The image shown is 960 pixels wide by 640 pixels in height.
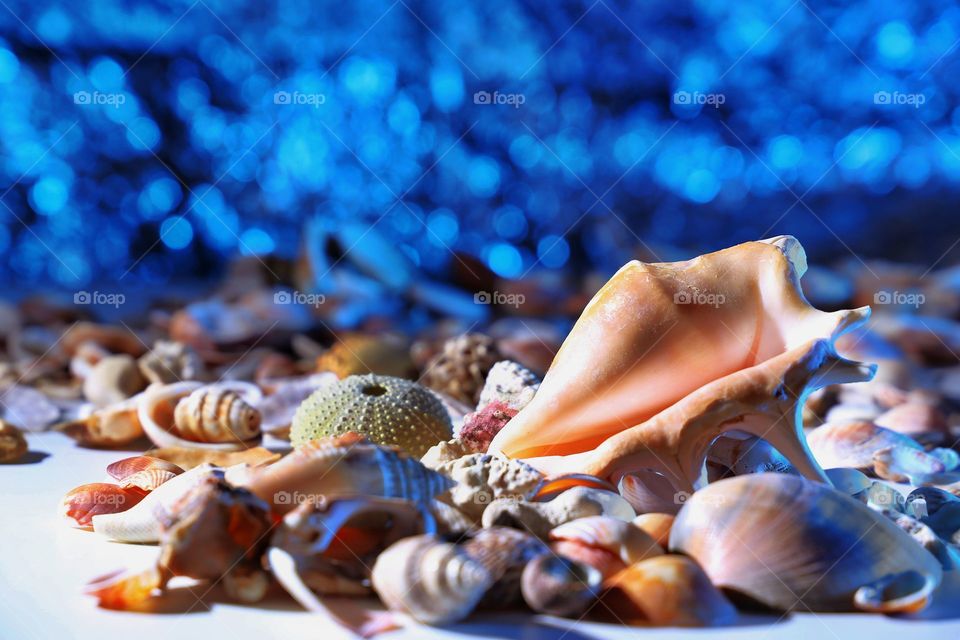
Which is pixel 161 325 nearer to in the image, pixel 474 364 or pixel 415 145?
pixel 474 364

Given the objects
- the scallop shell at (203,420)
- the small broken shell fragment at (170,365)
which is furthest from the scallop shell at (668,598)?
the small broken shell fragment at (170,365)

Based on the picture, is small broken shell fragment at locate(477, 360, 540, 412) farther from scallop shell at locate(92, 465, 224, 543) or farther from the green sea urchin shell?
scallop shell at locate(92, 465, 224, 543)

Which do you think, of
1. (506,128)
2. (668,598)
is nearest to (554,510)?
(668,598)

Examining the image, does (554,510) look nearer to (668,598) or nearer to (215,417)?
(668,598)

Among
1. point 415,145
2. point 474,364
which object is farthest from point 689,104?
point 474,364

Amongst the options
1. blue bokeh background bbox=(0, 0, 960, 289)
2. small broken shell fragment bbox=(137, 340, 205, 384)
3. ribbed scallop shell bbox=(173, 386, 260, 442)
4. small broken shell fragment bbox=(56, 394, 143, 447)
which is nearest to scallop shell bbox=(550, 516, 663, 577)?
ribbed scallop shell bbox=(173, 386, 260, 442)

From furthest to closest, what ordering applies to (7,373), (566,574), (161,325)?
(161,325), (7,373), (566,574)
